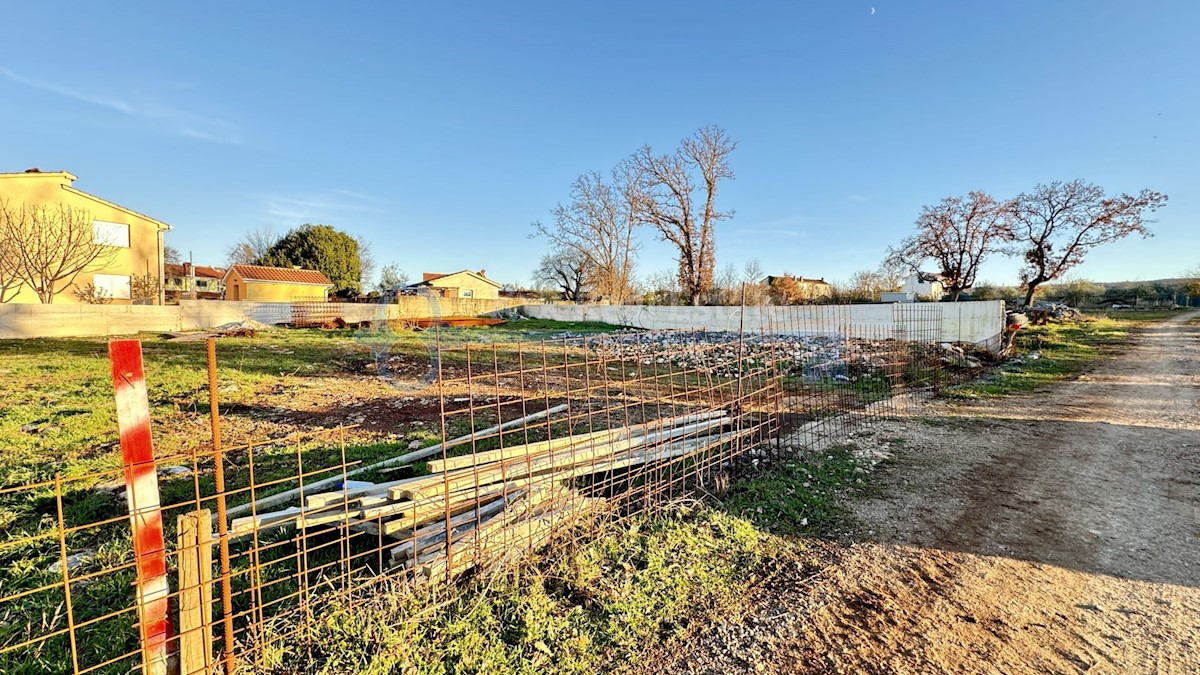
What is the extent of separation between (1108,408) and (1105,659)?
22.6 ft

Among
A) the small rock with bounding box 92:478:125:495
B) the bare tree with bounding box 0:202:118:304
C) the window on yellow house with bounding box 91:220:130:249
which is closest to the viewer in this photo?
the small rock with bounding box 92:478:125:495

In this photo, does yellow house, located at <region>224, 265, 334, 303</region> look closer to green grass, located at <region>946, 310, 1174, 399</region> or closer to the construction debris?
the construction debris

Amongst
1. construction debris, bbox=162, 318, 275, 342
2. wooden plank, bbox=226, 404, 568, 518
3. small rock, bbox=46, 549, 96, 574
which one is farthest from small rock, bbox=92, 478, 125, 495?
construction debris, bbox=162, 318, 275, 342

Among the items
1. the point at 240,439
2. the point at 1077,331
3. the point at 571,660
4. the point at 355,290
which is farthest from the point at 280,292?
the point at 1077,331

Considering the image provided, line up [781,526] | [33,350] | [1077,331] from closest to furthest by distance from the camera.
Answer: [781,526], [33,350], [1077,331]

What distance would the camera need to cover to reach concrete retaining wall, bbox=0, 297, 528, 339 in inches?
570

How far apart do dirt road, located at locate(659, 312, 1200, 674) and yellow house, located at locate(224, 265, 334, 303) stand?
33.1 metres

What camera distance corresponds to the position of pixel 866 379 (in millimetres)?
8969

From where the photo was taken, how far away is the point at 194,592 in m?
1.76

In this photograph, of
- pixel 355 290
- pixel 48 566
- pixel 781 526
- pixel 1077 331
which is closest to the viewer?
pixel 48 566

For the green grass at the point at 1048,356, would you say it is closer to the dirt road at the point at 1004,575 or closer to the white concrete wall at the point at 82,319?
the dirt road at the point at 1004,575

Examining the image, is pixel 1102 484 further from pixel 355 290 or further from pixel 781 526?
pixel 355 290

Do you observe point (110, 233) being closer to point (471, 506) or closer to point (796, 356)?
point (471, 506)

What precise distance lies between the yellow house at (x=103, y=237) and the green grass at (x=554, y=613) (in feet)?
82.6
